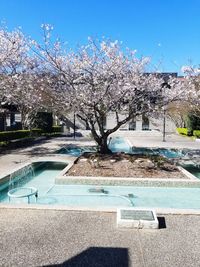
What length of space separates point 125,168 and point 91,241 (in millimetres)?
5527

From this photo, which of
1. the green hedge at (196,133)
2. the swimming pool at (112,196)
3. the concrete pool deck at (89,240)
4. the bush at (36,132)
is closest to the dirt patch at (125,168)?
the swimming pool at (112,196)

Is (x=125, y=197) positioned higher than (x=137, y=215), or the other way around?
(x=137, y=215)

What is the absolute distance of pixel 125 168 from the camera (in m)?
9.61

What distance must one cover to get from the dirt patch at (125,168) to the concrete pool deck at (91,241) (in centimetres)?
384

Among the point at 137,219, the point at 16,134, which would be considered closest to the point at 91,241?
the point at 137,219

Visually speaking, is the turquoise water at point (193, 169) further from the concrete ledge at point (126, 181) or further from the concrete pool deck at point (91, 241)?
the concrete pool deck at point (91, 241)

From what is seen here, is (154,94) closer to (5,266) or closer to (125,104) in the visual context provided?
(125,104)

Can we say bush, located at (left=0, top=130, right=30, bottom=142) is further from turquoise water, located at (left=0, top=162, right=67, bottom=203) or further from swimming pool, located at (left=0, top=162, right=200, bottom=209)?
swimming pool, located at (left=0, top=162, right=200, bottom=209)

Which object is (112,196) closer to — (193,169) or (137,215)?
(137,215)

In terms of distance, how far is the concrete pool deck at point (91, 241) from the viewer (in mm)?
3658

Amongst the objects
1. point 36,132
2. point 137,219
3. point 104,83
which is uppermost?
point 104,83

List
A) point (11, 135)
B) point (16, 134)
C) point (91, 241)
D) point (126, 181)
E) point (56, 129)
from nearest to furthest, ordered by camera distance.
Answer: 1. point (91, 241)
2. point (126, 181)
3. point (11, 135)
4. point (16, 134)
5. point (56, 129)

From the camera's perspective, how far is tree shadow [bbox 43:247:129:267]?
3.57 metres

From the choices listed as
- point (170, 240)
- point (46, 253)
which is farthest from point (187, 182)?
point (46, 253)
